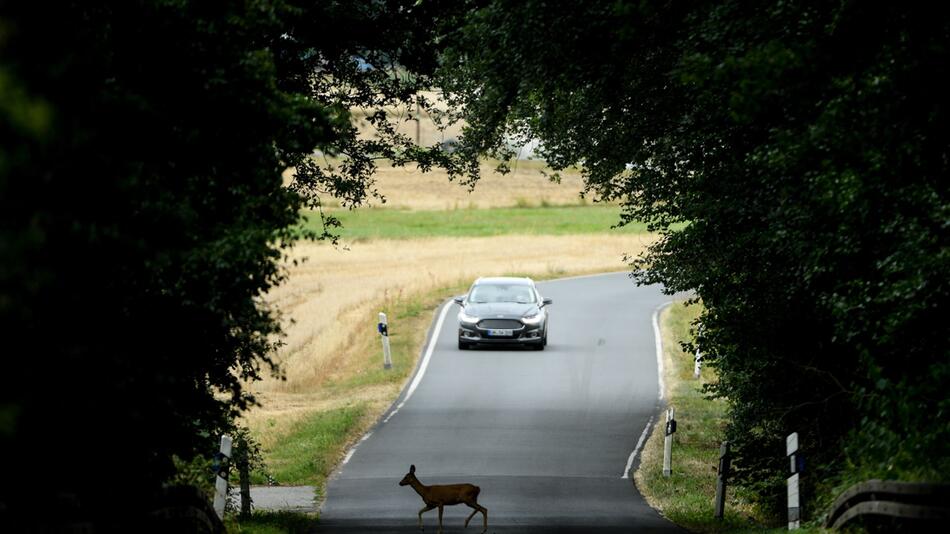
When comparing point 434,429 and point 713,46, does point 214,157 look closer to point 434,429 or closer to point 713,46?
point 713,46

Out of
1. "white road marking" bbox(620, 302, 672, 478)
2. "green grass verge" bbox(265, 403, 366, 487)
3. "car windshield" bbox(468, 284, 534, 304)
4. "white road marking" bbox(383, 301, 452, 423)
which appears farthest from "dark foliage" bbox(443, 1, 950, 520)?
"car windshield" bbox(468, 284, 534, 304)

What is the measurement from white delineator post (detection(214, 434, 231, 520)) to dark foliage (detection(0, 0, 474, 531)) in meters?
1.34

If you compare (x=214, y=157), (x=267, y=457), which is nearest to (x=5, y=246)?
(x=214, y=157)

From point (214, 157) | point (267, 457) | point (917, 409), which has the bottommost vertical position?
point (267, 457)

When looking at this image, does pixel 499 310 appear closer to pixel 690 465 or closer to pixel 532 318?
pixel 532 318

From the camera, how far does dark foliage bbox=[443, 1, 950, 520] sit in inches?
405

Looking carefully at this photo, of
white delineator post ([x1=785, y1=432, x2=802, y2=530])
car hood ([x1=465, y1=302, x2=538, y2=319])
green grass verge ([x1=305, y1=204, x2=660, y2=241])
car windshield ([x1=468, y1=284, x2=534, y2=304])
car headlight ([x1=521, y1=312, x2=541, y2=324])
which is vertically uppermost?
green grass verge ([x1=305, y1=204, x2=660, y2=241])

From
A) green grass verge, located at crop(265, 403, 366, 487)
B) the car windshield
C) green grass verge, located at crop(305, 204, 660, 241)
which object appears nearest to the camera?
green grass verge, located at crop(265, 403, 366, 487)

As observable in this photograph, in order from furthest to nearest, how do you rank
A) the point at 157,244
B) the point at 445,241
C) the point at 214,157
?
the point at 445,241, the point at 214,157, the point at 157,244

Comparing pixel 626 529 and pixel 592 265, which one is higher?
pixel 592 265

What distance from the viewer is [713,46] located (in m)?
12.3

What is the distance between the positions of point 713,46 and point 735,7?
21.2 inches

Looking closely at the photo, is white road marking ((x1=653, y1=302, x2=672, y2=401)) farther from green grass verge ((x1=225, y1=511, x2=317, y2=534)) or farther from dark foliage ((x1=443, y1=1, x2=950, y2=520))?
green grass verge ((x1=225, y1=511, x2=317, y2=534))

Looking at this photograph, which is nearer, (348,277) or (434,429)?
(434,429)
